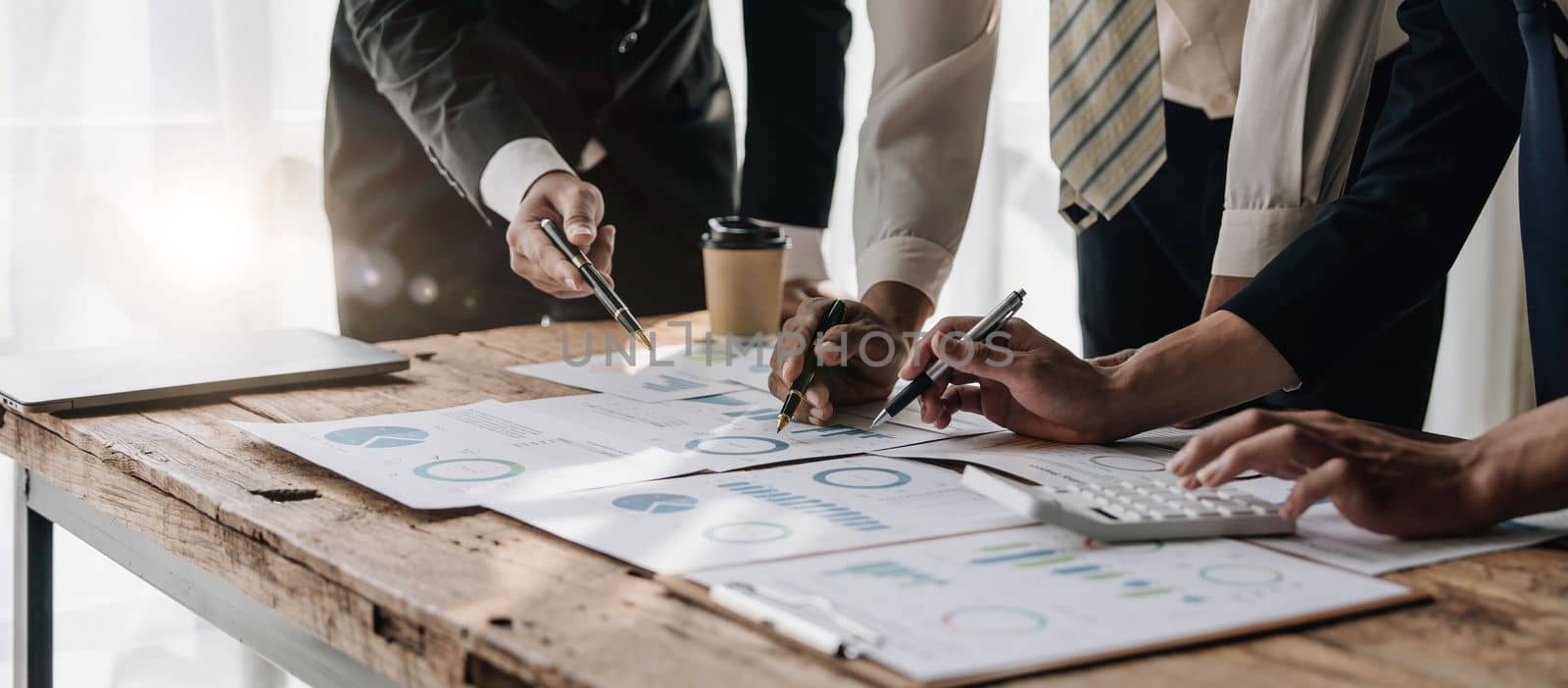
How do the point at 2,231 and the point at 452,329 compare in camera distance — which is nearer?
the point at 452,329

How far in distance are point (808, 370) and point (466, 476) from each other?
1.08 feet

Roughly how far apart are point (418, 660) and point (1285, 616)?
403 mm

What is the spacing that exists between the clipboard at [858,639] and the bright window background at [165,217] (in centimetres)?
196

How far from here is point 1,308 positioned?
2.25 metres

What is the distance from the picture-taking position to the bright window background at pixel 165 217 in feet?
7.35

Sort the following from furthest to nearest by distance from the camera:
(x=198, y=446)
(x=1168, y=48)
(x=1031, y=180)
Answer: (x=1031, y=180), (x=1168, y=48), (x=198, y=446)

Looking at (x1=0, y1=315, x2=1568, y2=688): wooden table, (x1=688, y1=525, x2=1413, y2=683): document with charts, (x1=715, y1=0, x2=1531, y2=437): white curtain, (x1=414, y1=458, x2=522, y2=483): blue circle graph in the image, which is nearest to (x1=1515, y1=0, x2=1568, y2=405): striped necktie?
(x1=0, y1=315, x2=1568, y2=688): wooden table

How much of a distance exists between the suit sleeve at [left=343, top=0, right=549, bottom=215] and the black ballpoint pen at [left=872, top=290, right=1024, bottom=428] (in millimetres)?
711

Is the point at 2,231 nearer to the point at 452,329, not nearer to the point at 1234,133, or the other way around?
the point at 452,329

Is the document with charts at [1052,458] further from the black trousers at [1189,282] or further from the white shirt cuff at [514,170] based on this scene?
the white shirt cuff at [514,170]

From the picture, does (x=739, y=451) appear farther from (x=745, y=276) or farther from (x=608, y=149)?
(x=608, y=149)

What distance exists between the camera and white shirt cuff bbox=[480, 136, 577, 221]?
1483 millimetres

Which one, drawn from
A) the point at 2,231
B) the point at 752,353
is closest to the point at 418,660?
the point at 752,353

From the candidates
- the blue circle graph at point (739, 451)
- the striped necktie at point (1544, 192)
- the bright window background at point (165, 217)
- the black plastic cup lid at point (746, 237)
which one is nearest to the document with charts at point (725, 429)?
the blue circle graph at point (739, 451)
